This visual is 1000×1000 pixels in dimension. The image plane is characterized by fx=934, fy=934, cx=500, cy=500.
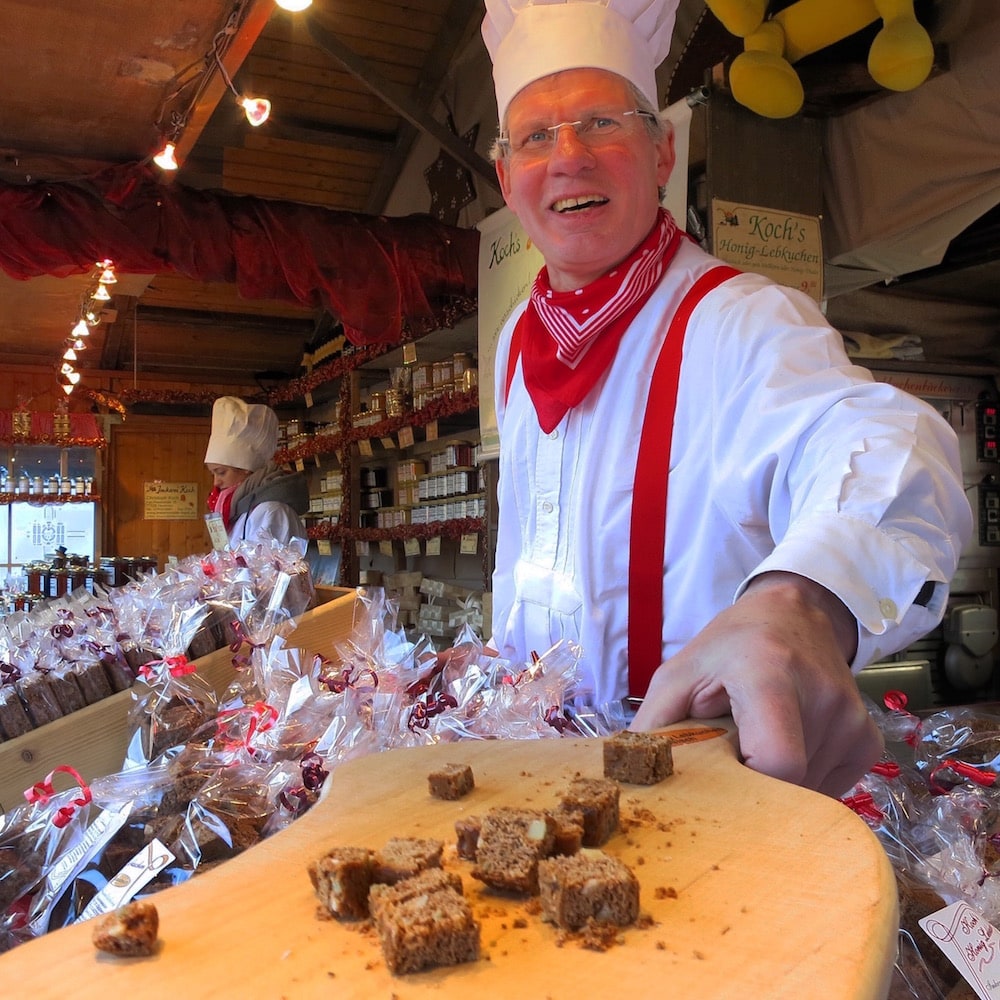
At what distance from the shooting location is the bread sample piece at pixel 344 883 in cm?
59

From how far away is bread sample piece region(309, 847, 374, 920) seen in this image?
59cm

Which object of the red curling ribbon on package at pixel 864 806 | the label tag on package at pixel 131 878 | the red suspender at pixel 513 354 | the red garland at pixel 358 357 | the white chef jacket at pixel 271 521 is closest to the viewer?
the label tag on package at pixel 131 878

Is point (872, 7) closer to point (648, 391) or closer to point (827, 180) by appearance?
point (827, 180)

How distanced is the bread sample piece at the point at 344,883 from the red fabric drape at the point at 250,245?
3318 millimetres

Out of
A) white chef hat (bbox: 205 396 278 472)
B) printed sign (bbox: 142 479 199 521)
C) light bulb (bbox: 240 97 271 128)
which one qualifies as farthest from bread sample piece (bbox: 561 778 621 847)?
printed sign (bbox: 142 479 199 521)

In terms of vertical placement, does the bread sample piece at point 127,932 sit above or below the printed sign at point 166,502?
below

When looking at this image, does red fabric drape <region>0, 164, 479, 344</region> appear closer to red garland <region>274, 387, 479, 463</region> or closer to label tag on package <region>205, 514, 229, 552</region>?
red garland <region>274, 387, 479, 463</region>

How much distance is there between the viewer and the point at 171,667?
168cm

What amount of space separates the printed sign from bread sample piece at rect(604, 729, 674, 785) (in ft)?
27.7

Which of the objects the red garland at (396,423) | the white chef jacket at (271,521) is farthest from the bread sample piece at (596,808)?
the white chef jacket at (271,521)

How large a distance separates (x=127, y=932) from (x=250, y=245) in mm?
3834

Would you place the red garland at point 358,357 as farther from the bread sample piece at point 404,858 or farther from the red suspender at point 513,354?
the bread sample piece at point 404,858

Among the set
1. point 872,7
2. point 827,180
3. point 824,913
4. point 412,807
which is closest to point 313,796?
point 412,807

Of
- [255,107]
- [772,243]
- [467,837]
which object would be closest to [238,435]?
[255,107]
